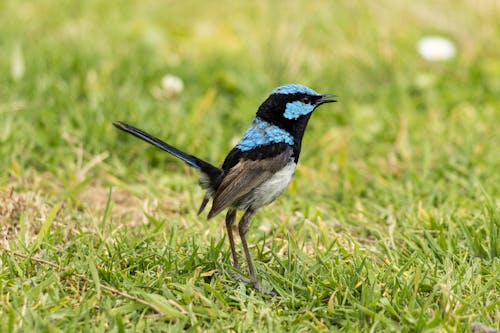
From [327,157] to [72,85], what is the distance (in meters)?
2.46

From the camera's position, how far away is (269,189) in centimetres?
416

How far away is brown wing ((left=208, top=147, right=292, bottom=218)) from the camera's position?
4098 millimetres

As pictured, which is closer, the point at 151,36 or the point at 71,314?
the point at 71,314

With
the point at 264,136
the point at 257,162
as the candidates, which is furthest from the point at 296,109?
the point at 257,162

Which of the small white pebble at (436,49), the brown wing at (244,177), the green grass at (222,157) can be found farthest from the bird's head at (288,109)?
the small white pebble at (436,49)

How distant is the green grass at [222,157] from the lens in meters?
3.79

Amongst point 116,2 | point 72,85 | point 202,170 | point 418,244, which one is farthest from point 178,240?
point 116,2

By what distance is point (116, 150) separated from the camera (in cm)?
603

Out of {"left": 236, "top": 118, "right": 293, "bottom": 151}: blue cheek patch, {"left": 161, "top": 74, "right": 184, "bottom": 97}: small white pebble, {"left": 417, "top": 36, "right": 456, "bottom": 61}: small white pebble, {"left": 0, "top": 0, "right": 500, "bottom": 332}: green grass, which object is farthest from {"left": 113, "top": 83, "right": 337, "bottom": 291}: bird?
{"left": 417, "top": 36, "right": 456, "bottom": 61}: small white pebble

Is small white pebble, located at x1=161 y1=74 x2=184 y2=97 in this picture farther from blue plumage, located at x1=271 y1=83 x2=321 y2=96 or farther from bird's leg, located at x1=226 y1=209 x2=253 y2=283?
bird's leg, located at x1=226 y1=209 x2=253 y2=283

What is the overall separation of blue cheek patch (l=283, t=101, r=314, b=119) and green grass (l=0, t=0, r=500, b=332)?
757 millimetres

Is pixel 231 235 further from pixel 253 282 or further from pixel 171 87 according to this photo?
pixel 171 87

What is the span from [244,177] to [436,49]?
15.1ft

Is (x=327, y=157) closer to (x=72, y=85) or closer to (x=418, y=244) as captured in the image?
(x=418, y=244)
